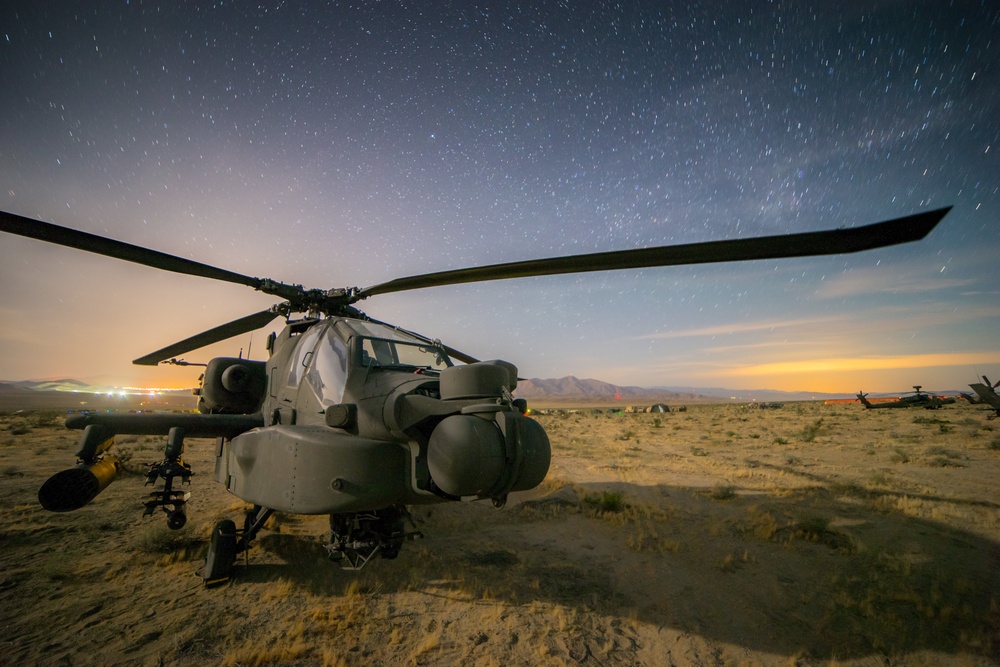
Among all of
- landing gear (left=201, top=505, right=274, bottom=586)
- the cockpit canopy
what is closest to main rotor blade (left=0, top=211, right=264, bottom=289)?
the cockpit canopy

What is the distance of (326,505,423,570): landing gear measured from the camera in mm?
4105

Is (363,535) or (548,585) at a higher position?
(363,535)

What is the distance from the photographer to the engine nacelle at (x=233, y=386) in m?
5.92

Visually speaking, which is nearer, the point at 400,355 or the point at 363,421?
the point at 363,421

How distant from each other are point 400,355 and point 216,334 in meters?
3.82

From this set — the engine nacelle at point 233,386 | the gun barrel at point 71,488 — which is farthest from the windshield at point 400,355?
the gun barrel at point 71,488

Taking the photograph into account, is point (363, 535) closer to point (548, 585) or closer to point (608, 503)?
point (548, 585)

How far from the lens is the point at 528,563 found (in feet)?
18.7

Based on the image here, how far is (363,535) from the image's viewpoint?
4.16 m

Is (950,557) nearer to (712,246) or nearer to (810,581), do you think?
(810,581)

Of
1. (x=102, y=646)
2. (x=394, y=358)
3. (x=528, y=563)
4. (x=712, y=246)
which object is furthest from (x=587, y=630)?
(x=102, y=646)

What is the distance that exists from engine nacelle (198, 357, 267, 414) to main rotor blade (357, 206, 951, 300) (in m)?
4.08

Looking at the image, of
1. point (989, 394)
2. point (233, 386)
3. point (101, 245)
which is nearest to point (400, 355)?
point (233, 386)

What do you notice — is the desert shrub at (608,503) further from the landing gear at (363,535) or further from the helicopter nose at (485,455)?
the helicopter nose at (485,455)
